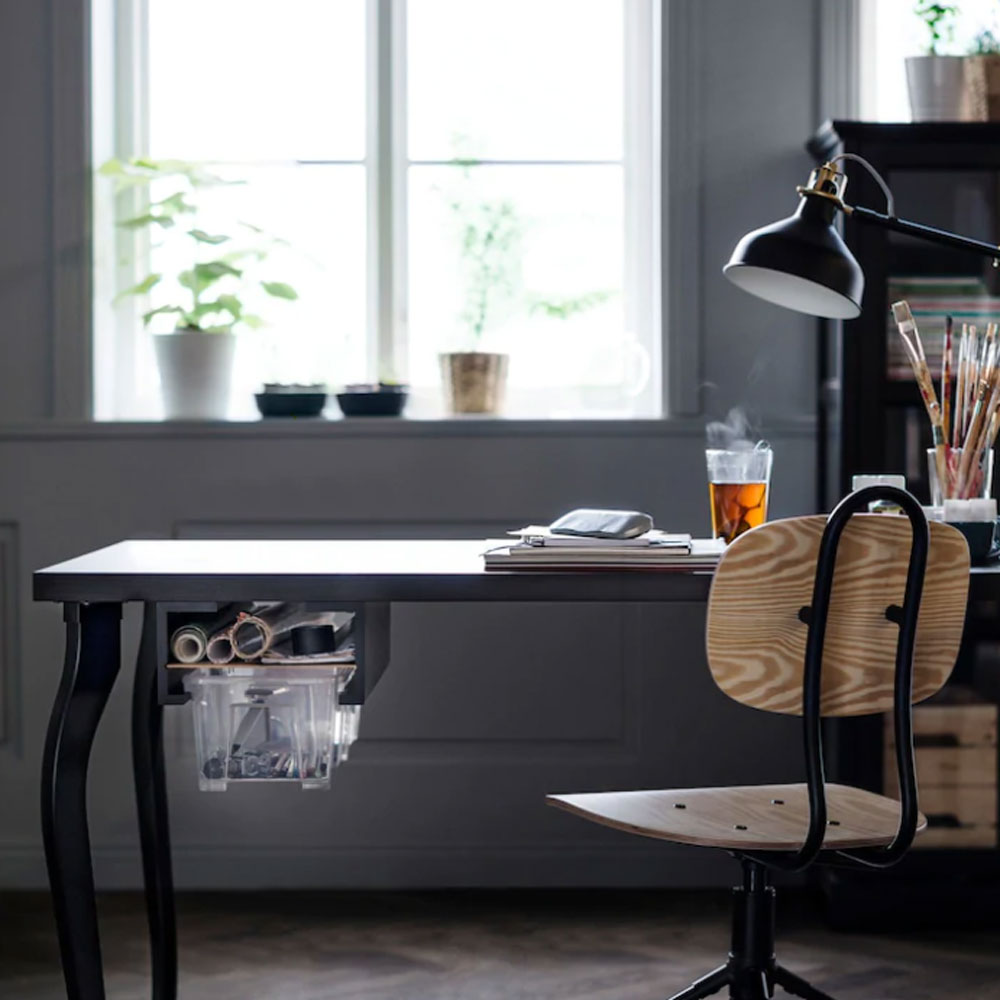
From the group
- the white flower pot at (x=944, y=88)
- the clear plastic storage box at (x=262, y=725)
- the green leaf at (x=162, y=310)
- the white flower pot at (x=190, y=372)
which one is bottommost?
the clear plastic storage box at (x=262, y=725)

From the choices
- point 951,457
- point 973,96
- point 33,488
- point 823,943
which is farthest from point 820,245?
point 33,488

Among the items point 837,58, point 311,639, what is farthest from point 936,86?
point 311,639

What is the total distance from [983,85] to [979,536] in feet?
4.44

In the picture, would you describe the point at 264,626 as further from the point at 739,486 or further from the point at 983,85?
the point at 983,85

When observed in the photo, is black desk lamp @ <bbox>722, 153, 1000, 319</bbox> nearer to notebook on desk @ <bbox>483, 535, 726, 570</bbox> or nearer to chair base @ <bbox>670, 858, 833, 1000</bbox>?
notebook on desk @ <bbox>483, 535, 726, 570</bbox>

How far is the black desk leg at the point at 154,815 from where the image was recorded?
2.21 metres

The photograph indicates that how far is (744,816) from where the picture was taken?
1815 mm

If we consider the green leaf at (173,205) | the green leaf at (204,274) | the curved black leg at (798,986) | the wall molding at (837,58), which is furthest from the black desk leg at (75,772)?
the wall molding at (837,58)

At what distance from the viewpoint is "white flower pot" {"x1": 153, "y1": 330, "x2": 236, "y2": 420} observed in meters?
3.11

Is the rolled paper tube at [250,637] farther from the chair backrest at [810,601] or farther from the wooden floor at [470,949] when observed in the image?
the wooden floor at [470,949]

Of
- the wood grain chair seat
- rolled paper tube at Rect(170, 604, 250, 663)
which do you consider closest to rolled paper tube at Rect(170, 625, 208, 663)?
rolled paper tube at Rect(170, 604, 250, 663)

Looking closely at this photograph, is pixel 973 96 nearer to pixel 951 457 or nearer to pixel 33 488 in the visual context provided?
pixel 951 457

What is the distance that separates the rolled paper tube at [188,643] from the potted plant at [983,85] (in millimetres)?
2038

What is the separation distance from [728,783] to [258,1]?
218cm
